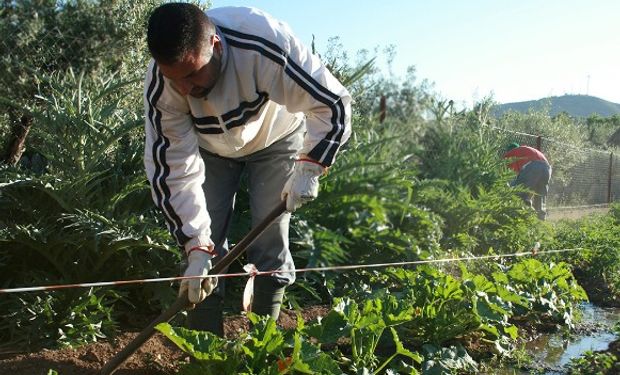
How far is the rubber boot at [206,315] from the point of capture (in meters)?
2.92

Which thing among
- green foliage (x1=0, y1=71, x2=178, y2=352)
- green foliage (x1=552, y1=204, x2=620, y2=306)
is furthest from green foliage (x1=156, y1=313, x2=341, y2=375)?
green foliage (x1=552, y1=204, x2=620, y2=306)

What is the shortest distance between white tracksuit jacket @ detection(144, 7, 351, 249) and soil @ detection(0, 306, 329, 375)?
1.92 ft

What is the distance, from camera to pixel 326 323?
271 cm

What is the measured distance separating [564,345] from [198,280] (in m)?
2.59

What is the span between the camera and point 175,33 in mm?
2238

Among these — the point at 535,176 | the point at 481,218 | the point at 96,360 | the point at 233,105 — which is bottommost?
the point at 96,360

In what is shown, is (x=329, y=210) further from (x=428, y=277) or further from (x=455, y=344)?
(x=455, y=344)

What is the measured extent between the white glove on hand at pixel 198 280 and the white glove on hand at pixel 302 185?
37 centimetres

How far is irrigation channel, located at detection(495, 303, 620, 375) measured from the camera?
11.8 ft

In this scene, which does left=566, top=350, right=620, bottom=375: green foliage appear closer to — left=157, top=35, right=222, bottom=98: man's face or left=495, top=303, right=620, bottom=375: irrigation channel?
left=495, top=303, right=620, bottom=375: irrigation channel

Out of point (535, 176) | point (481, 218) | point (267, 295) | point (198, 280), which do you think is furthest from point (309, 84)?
point (535, 176)

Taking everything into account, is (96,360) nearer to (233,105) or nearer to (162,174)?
(162,174)

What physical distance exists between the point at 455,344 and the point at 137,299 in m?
1.62

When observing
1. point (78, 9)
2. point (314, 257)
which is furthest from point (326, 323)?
point (78, 9)
